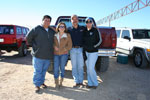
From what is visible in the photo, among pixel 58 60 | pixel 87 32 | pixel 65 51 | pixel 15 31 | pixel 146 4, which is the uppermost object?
pixel 146 4

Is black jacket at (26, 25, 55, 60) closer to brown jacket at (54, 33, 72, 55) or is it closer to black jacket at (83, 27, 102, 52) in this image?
brown jacket at (54, 33, 72, 55)

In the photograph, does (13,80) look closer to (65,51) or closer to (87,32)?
(65,51)

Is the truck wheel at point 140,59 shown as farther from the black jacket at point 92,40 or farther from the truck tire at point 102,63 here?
the black jacket at point 92,40

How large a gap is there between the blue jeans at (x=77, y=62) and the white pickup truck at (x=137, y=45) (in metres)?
3.35

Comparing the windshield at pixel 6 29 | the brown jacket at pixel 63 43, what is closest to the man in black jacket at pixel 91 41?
the brown jacket at pixel 63 43

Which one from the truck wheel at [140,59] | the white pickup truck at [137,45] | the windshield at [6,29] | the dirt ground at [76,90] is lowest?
the dirt ground at [76,90]

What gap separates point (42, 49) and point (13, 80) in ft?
5.66

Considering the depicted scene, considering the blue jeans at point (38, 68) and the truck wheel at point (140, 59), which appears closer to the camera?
the blue jeans at point (38, 68)

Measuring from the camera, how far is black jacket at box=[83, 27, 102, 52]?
312cm

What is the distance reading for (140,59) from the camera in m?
5.62

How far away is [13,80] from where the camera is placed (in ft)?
12.7

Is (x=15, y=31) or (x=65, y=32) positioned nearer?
(x=65, y=32)

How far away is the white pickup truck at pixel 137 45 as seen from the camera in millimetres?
5418

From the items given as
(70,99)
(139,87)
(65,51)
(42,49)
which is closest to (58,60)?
(65,51)
